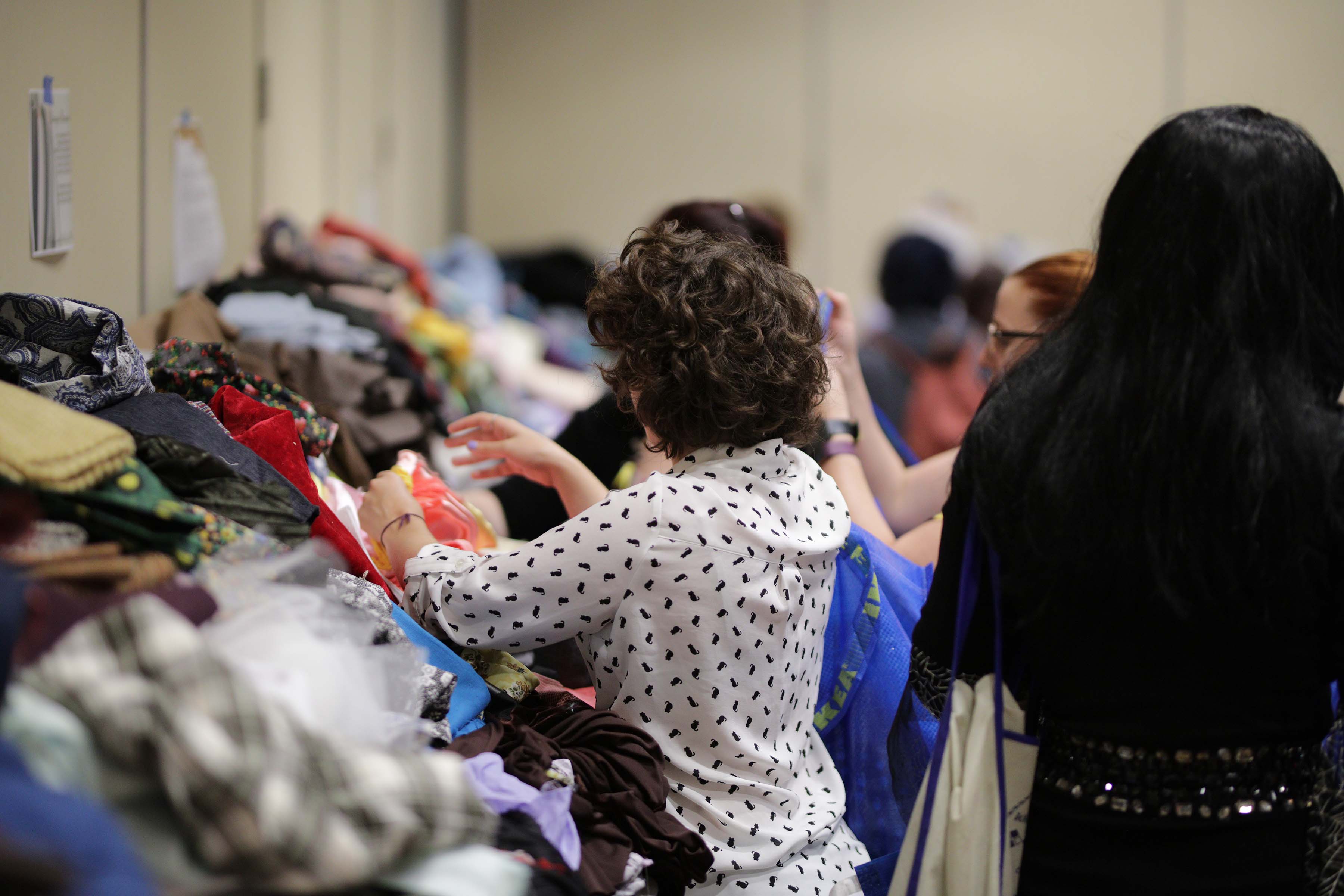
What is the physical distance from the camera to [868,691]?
1.59m

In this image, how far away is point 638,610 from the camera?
1277 millimetres

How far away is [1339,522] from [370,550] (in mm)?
1161

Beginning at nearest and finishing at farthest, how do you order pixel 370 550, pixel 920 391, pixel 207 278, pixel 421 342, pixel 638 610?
pixel 638 610, pixel 370 550, pixel 207 278, pixel 421 342, pixel 920 391

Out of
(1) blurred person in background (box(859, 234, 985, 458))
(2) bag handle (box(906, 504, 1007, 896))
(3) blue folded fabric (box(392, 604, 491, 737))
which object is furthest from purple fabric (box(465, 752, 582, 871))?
(1) blurred person in background (box(859, 234, 985, 458))

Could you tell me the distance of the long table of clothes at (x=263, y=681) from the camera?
0.72 meters

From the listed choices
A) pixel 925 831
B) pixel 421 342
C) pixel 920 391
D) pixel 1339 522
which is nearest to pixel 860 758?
pixel 925 831

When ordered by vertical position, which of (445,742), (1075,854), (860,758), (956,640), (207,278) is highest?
(207,278)

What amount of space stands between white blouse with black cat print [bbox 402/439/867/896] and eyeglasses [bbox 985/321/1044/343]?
755mm

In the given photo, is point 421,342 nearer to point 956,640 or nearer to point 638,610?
point 638,610

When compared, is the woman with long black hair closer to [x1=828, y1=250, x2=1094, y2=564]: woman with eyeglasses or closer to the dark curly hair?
the dark curly hair

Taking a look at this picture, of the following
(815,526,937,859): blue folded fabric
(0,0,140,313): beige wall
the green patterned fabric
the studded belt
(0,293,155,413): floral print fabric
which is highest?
(0,0,140,313): beige wall

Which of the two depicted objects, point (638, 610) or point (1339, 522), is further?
point (638, 610)

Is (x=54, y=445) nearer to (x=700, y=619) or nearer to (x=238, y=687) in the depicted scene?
(x=238, y=687)

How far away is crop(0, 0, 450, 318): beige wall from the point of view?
A: 5.21 feet
